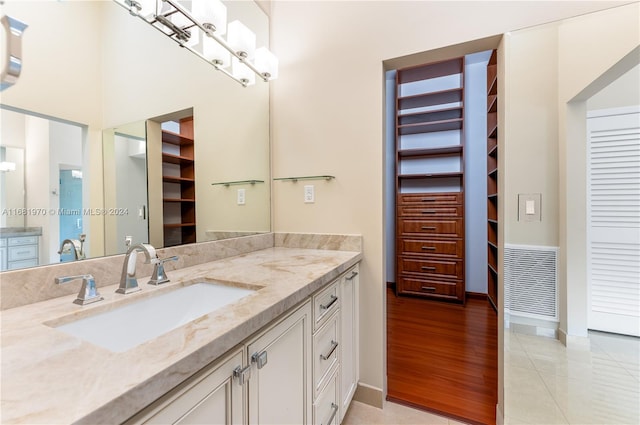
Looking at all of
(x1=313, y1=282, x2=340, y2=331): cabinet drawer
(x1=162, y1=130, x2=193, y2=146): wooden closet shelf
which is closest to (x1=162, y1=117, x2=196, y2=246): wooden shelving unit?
(x1=162, y1=130, x2=193, y2=146): wooden closet shelf

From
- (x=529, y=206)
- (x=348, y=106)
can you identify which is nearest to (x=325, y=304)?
(x=348, y=106)

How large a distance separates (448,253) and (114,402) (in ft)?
11.0

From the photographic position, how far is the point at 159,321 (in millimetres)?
925

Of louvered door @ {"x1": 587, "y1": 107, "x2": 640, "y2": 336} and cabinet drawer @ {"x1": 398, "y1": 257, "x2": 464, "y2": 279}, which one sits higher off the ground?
louvered door @ {"x1": 587, "y1": 107, "x2": 640, "y2": 336}

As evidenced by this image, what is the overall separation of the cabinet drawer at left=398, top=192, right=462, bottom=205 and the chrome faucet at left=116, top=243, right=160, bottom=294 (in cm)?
298

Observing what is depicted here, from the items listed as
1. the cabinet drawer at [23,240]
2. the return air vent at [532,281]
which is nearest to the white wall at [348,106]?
the return air vent at [532,281]

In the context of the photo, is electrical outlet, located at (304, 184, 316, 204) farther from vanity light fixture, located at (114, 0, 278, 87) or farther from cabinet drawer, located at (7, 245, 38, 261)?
cabinet drawer, located at (7, 245, 38, 261)

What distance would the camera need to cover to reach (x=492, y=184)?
3.05 meters

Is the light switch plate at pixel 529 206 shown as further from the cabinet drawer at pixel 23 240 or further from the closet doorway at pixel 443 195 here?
the cabinet drawer at pixel 23 240

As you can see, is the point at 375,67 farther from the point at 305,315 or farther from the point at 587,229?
the point at 587,229

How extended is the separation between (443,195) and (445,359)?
1813 millimetres

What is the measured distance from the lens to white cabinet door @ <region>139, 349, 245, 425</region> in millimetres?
496

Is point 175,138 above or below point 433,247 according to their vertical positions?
above

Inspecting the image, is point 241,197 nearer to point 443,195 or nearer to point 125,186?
point 125,186
